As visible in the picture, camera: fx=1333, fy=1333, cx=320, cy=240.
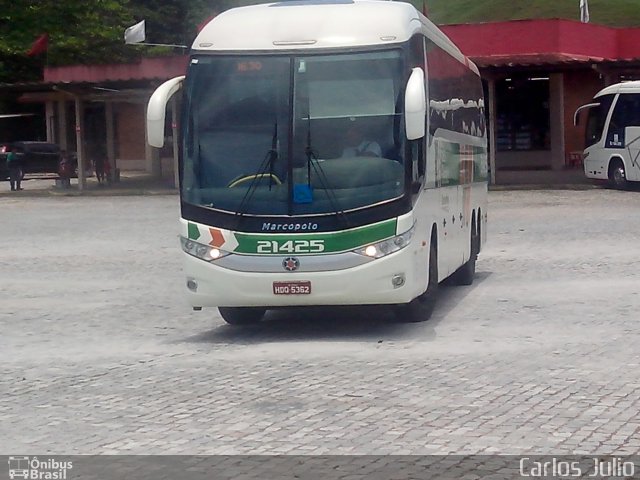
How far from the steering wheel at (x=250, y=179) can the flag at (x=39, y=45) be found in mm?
50782

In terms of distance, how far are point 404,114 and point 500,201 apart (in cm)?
2326

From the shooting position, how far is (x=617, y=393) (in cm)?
960

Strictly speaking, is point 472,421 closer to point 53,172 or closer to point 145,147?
point 53,172

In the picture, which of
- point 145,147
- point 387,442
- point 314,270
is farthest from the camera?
point 145,147

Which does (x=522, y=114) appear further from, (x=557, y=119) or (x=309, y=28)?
(x=309, y=28)

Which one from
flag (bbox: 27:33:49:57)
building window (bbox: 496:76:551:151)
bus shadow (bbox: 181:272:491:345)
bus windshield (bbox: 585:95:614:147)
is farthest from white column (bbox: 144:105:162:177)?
bus shadow (bbox: 181:272:491:345)

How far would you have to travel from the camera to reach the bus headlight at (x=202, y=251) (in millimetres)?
12742

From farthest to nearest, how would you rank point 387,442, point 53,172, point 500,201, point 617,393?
point 53,172 < point 500,201 < point 617,393 < point 387,442

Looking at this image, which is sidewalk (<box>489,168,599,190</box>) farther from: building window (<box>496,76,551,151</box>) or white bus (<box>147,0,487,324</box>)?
white bus (<box>147,0,487,324</box>)

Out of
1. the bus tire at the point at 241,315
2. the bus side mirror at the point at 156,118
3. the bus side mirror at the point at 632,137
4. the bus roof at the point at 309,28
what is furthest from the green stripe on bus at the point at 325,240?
the bus side mirror at the point at 632,137

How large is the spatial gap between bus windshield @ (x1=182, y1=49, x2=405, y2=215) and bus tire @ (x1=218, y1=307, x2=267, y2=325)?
62.2 inches

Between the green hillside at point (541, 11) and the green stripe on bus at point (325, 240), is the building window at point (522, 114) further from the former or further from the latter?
the green hillside at point (541, 11)

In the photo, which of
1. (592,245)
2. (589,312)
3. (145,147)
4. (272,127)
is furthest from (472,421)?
(145,147)

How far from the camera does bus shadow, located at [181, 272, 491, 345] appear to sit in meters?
13.0
